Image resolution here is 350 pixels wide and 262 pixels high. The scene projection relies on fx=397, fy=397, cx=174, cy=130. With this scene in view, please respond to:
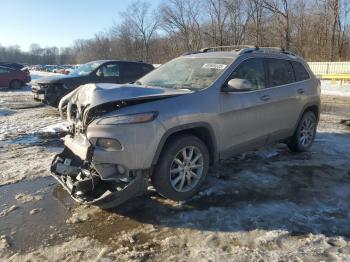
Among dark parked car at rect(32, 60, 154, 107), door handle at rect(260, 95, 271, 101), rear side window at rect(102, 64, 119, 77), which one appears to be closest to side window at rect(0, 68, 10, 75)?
dark parked car at rect(32, 60, 154, 107)

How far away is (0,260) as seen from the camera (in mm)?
3535

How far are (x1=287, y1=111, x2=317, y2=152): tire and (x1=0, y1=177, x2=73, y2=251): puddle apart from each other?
404 cm

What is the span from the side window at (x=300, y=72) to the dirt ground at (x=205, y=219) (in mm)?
1448

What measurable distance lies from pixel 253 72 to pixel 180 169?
2000mm

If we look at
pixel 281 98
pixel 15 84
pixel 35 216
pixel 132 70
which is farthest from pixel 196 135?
pixel 15 84

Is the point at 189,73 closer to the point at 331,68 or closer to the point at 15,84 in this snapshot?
the point at 15,84

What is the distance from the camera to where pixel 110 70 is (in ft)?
42.5

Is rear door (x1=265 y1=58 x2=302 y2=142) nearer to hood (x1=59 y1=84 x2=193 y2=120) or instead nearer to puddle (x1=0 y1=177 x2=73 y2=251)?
hood (x1=59 y1=84 x2=193 y2=120)

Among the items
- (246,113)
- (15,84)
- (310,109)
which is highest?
(246,113)

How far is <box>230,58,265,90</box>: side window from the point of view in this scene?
5.45 metres

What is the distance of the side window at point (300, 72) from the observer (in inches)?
267

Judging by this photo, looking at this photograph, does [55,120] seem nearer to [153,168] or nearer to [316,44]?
[153,168]

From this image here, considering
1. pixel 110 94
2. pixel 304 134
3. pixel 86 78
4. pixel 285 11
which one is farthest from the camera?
pixel 285 11

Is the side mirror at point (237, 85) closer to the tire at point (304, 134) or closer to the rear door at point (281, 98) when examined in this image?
the rear door at point (281, 98)
